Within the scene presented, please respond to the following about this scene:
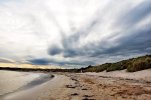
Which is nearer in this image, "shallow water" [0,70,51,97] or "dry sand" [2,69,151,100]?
"dry sand" [2,69,151,100]

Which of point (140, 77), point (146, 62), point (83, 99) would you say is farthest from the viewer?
point (146, 62)

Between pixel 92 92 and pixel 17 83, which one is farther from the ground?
pixel 17 83

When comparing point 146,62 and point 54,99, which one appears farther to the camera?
point 146,62

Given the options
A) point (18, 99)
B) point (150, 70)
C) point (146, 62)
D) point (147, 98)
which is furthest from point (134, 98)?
point (146, 62)

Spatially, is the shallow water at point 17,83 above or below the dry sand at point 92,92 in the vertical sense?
above

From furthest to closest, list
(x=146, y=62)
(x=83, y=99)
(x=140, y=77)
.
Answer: (x=146, y=62), (x=140, y=77), (x=83, y=99)

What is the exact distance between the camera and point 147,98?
15.2m

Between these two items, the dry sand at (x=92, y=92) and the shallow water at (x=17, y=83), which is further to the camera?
the shallow water at (x=17, y=83)

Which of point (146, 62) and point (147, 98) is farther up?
point (146, 62)

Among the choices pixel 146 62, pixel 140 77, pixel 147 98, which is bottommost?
pixel 147 98

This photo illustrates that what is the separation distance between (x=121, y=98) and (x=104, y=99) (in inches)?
47.6

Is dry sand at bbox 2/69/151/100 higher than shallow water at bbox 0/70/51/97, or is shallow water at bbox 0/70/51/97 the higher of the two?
shallow water at bbox 0/70/51/97

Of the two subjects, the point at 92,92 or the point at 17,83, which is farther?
the point at 17,83

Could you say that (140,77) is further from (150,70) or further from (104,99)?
(104,99)
